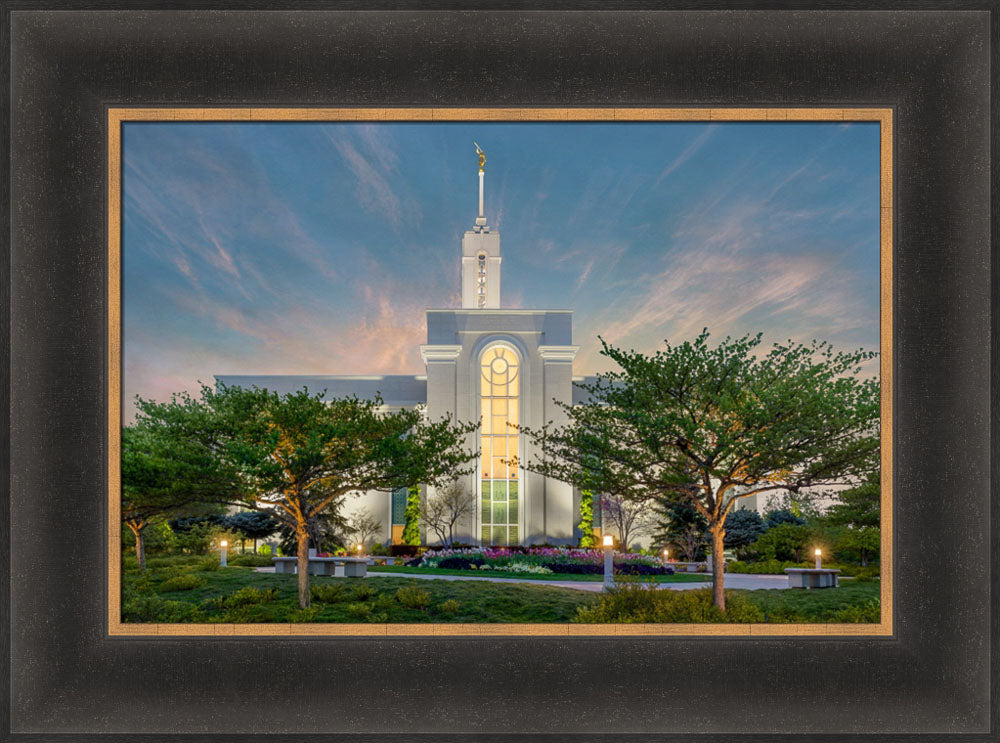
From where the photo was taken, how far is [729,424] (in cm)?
787

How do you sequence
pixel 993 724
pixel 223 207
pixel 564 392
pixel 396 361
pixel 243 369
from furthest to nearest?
pixel 564 392, pixel 396 361, pixel 243 369, pixel 223 207, pixel 993 724

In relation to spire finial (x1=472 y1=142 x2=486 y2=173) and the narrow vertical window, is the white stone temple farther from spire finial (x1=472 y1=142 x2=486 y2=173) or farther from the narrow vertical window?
spire finial (x1=472 y1=142 x2=486 y2=173)

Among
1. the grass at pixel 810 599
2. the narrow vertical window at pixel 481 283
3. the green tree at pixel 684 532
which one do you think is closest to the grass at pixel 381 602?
the grass at pixel 810 599

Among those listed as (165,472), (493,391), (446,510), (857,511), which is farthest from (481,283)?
(165,472)

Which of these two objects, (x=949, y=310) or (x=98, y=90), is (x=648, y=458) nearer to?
(x=949, y=310)

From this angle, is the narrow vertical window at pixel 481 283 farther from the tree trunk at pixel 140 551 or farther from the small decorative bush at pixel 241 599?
the small decorative bush at pixel 241 599

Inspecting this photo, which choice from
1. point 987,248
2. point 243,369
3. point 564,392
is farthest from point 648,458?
point 564,392

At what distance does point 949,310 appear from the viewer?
17.7 ft

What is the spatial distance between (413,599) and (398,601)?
269mm

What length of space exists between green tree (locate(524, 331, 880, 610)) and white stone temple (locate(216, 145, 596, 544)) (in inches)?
338

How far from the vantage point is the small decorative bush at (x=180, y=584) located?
927 cm

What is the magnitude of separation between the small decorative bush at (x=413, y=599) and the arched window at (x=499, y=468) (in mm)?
9064

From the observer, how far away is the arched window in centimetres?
1764

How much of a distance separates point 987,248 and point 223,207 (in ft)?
24.8
